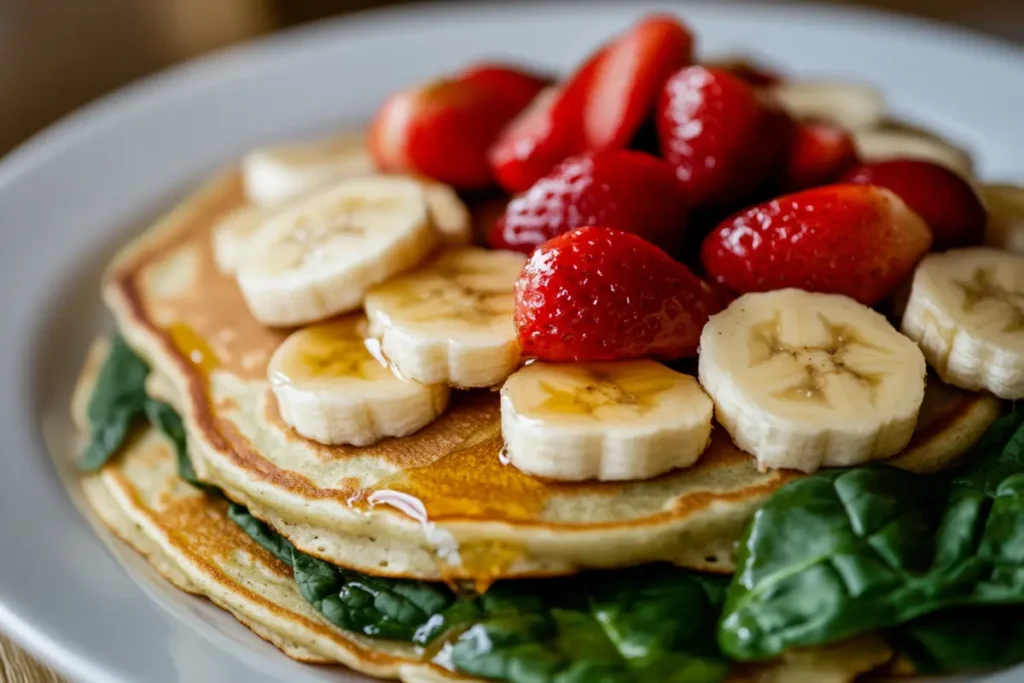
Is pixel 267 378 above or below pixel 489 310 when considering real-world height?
below

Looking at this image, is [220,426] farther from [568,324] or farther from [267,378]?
[568,324]

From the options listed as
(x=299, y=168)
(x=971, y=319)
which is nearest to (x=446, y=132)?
(x=299, y=168)

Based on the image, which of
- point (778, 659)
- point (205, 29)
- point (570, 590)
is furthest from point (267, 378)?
point (205, 29)

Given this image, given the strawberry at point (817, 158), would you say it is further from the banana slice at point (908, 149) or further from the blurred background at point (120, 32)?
the blurred background at point (120, 32)

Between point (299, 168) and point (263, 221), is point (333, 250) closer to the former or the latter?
point (263, 221)

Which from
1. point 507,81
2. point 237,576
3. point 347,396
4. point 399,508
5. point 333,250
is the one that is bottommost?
point 237,576

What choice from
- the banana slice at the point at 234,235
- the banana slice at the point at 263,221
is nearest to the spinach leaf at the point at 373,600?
the banana slice at the point at 263,221
